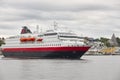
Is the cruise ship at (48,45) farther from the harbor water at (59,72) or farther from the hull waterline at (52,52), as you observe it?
the harbor water at (59,72)

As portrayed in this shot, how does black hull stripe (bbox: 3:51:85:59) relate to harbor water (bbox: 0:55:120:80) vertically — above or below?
below

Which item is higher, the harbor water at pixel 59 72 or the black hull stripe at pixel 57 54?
the harbor water at pixel 59 72

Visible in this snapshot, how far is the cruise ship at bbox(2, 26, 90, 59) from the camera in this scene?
11535cm

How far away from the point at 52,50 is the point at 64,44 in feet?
11.6

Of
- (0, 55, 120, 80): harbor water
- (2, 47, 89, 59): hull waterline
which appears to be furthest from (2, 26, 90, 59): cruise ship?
(0, 55, 120, 80): harbor water

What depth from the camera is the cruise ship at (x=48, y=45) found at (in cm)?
11535

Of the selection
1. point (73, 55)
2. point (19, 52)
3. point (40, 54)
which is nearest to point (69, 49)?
point (73, 55)

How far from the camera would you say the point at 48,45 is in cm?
12156

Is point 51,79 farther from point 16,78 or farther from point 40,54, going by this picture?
point 40,54

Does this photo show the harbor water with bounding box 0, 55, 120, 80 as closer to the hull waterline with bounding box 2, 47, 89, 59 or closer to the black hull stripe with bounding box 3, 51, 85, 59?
the hull waterline with bounding box 2, 47, 89, 59

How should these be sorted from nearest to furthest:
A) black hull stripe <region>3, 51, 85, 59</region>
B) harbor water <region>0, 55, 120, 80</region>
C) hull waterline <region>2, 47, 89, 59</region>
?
harbor water <region>0, 55, 120, 80</region>
hull waterline <region>2, 47, 89, 59</region>
black hull stripe <region>3, 51, 85, 59</region>

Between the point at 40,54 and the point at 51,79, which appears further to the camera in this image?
the point at 40,54

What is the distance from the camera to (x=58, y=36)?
122312 mm

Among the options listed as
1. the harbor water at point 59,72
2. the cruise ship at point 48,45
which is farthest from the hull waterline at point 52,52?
the harbor water at point 59,72
